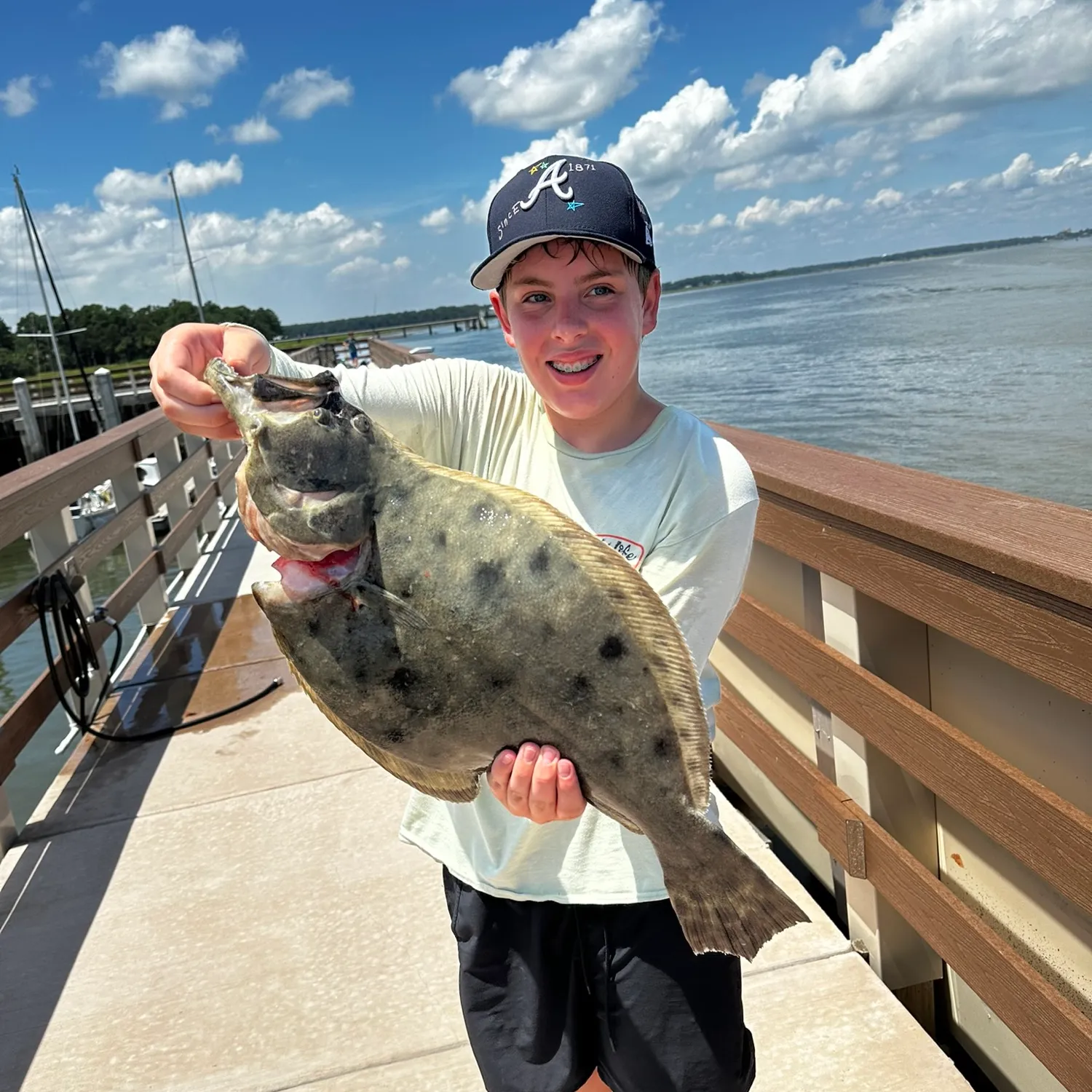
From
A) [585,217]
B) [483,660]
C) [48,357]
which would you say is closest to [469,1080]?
[483,660]

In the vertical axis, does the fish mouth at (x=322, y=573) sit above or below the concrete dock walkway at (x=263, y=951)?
above

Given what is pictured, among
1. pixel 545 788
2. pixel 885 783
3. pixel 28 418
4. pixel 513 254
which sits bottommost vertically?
pixel 885 783

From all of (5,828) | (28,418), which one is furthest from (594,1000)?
(28,418)

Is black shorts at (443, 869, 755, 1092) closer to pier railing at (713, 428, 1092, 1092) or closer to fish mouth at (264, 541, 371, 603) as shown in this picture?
pier railing at (713, 428, 1092, 1092)

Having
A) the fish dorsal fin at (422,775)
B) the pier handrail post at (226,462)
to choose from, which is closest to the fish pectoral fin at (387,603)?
the fish dorsal fin at (422,775)

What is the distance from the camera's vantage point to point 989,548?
1995mm

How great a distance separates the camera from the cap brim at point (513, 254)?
5.84 feet

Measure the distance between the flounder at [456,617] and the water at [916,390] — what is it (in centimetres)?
647

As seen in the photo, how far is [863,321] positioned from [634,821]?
2776cm

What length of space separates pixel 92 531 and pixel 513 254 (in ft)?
15.0

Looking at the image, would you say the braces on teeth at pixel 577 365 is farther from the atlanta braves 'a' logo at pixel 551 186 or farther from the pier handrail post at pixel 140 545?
the pier handrail post at pixel 140 545

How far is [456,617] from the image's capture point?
5.10 ft

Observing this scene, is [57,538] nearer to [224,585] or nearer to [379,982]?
[224,585]

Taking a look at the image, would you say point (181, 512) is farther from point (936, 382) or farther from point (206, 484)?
point (936, 382)
